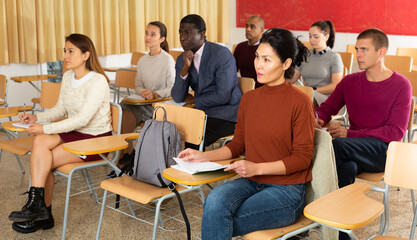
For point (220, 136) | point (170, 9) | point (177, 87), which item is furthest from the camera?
point (170, 9)

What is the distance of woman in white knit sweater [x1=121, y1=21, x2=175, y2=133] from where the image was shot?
4477 millimetres

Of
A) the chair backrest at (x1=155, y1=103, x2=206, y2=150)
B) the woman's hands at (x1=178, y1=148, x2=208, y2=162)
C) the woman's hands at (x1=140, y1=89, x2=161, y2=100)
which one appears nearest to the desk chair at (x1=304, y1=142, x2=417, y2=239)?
the woman's hands at (x1=178, y1=148, x2=208, y2=162)

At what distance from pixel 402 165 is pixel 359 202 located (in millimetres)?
407

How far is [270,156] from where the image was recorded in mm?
2307

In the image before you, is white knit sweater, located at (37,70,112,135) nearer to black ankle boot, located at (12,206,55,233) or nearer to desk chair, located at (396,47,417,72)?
black ankle boot, located at (12,206,55,233)

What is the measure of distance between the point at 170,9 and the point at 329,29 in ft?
11.0

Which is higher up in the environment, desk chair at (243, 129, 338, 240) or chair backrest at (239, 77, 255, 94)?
chair backrest at (239, 77, 255, 94)

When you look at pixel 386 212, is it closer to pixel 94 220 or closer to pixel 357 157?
pixel 357 157

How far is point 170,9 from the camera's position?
7.53 metres

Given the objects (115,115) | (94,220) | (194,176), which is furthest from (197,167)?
(94,220)

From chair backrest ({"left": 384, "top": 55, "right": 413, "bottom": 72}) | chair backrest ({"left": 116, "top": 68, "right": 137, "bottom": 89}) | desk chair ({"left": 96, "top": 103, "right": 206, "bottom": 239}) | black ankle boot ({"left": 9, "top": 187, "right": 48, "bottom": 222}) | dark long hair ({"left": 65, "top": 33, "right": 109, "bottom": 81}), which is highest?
dark long hair ({"left": 65, "top": 33, "right": 109, "bottom": 81})

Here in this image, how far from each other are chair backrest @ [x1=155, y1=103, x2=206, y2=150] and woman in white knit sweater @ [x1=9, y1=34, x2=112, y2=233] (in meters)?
0.56

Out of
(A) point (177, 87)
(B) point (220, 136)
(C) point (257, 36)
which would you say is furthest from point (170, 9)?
(B) point (220, 136)

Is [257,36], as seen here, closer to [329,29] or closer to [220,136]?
[329,29]
